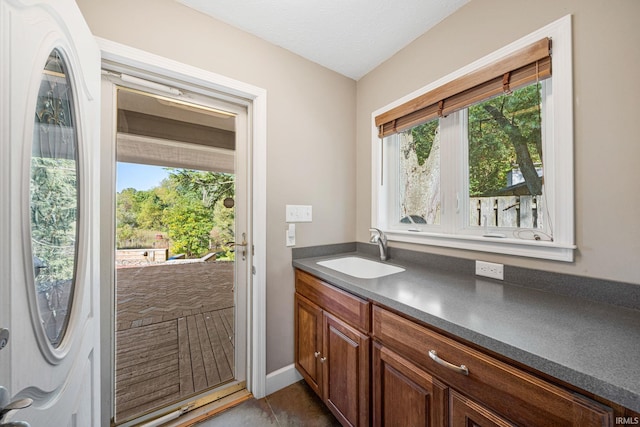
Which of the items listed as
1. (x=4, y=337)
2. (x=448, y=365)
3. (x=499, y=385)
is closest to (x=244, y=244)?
(x=4, y=337)

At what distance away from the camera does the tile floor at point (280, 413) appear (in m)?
1.39

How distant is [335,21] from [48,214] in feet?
5.62

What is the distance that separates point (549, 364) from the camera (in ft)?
1.89

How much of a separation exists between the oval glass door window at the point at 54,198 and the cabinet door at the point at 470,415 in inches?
50.3

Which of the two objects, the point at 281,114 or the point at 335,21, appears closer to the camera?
the point at 335,21

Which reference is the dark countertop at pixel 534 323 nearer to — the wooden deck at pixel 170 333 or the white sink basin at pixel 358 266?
the white sink basin at pixel 358 266

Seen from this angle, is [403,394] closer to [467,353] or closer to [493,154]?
[467,353]

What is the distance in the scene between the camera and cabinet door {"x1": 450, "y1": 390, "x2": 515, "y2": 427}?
0.69m

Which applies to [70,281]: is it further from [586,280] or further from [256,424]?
[586,280]

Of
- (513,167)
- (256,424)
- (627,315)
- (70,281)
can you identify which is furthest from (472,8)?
(256,424)

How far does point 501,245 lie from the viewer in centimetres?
121

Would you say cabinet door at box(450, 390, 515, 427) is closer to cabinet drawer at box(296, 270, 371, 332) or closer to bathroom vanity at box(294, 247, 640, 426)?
bathroom vanity at box(294, 247, 640, 426)

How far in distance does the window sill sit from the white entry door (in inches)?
66.8

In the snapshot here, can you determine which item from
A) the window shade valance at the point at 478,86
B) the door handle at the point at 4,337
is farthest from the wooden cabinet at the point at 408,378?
the window shade valance at the point at 478,86
